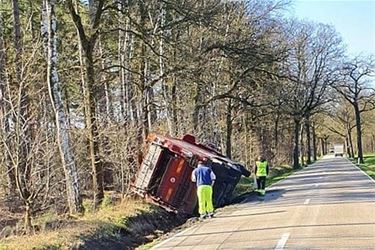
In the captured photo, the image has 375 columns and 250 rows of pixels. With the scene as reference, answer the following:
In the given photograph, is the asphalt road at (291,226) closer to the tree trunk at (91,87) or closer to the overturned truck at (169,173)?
the overturned truck at (169,173)

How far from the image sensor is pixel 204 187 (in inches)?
762

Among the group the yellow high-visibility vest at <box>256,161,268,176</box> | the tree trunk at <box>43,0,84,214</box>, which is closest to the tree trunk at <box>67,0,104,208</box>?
the tree trunk at <box>43,0,84,214</box>

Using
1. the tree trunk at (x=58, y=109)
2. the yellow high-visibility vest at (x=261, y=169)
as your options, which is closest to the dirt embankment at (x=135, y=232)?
the tree trunk at (x=58, y=109)

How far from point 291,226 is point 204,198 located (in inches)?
194

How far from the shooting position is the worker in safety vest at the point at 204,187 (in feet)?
63.5

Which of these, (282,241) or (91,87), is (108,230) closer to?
(282,241)

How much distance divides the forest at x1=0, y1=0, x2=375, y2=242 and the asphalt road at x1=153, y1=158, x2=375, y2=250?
151 inches

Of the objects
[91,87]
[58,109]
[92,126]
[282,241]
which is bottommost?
[282,241]

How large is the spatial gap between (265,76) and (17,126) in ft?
78.5


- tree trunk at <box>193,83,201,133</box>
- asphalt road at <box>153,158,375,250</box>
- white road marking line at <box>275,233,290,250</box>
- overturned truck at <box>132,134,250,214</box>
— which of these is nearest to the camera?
white road marking line at <box>275,233,290,250</box>

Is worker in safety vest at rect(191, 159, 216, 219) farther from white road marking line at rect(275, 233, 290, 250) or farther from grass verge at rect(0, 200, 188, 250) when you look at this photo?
white road marking line at rect(275, 233, 290, 250)

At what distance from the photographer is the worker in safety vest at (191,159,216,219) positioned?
19.3 meters

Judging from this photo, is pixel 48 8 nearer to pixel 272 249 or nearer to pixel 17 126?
pixel 17 126

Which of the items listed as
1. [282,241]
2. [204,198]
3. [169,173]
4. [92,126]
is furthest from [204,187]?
[282,241]
